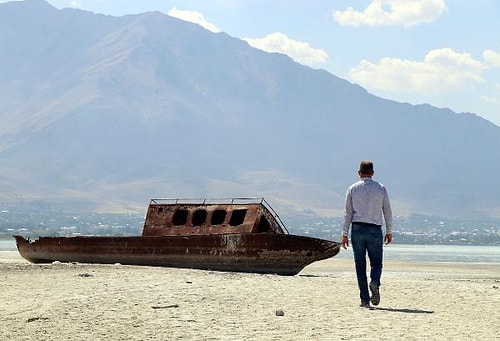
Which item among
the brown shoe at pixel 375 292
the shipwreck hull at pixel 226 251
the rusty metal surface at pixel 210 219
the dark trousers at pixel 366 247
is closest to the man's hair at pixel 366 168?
the dark trousers at pixel 366 247

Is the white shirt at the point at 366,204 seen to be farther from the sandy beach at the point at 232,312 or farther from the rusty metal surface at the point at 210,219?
the rusty metal surface at the point at 210,219

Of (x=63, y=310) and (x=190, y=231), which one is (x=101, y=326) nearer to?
(x=63, y=310)

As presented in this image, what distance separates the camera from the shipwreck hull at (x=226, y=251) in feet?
88.7

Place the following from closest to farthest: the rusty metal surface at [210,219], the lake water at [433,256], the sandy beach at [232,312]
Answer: the sandy beach at [232,312], the rusty metal surface at [210,219], the lake water at [433,256]

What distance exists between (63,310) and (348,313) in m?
4.59

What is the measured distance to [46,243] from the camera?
35281mm

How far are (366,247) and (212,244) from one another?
13.9 m

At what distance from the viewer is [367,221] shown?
14203 mm

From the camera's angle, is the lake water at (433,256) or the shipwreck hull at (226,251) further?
the lake water at (433,256)

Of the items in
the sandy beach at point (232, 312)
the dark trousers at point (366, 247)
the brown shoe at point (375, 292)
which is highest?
the dark trousers at point (366, 247)

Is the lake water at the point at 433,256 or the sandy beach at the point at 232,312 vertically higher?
the lake water at the point at 433,256

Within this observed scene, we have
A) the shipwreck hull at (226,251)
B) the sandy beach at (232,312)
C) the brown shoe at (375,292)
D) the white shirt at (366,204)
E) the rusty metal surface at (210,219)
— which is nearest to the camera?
the sandy beach at (232,312)

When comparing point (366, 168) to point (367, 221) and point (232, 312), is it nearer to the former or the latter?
point (367, 221)

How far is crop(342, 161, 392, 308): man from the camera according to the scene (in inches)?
559
